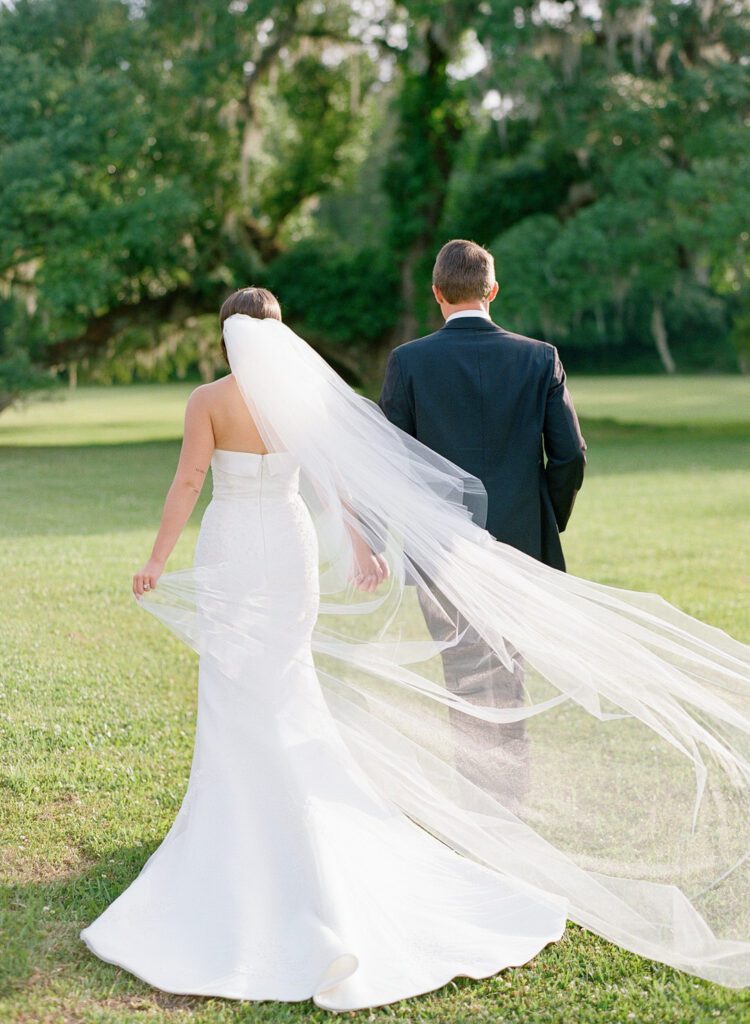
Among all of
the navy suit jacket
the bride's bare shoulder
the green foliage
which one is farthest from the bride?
the green foliage

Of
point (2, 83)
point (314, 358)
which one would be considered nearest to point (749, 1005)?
point (314, 358)

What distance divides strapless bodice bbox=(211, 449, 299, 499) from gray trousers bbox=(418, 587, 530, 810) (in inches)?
22.6

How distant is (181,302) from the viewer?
898 inches

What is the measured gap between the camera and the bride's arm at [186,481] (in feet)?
11.6

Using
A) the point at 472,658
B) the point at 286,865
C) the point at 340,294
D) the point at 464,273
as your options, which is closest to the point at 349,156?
the point at 340,294

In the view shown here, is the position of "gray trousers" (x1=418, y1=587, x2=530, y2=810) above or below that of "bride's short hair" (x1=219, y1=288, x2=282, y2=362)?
below

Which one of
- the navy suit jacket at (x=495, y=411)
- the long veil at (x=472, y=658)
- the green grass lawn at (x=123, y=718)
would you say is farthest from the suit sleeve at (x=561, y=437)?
the green grass lawn at (x=123, y=718)

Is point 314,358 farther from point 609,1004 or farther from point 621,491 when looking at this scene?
point 621,491

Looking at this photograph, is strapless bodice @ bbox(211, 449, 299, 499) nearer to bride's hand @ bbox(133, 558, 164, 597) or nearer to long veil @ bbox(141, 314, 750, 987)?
long veil @ bbox(141, 314, 750, 987)

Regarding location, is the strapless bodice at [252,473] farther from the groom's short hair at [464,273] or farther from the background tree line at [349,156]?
the background tree line at [349,156]

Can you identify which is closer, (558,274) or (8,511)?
(8,511)

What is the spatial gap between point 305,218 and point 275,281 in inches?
229

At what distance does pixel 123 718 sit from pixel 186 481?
247 cm

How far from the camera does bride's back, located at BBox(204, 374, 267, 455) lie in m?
3.54
